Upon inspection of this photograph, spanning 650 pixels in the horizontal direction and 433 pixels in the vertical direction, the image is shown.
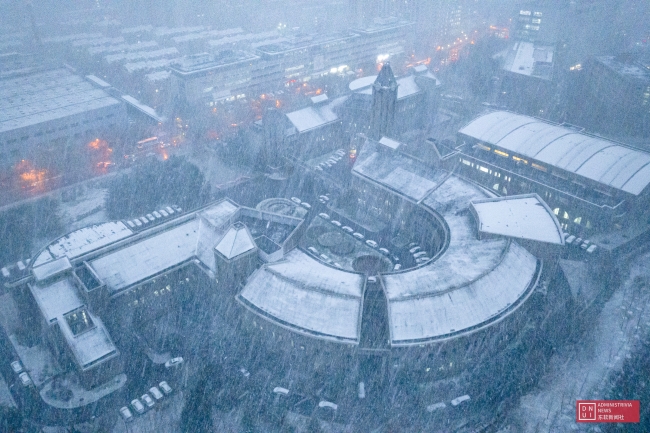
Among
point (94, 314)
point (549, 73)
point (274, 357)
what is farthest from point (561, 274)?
point (549, 73)

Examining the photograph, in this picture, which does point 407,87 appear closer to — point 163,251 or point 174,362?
point 163,251

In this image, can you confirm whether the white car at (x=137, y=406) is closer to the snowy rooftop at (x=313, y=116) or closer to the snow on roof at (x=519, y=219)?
the snow on roof at (x=519, y=219)

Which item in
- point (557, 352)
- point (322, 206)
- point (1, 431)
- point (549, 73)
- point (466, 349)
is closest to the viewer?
point (1, 431)

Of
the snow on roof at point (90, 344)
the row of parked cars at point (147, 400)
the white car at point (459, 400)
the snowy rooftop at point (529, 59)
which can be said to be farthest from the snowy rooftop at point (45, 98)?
the snowy rooftop at point (529, 59)

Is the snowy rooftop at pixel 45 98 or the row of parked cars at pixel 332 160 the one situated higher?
the snowy rooftop at pixel 45 98

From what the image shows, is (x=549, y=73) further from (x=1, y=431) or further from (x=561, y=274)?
(x=1, y=431)

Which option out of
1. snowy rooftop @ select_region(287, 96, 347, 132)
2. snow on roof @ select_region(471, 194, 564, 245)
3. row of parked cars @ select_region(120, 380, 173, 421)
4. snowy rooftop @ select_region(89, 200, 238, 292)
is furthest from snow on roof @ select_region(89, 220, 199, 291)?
snowy rooftop @ select_region(287, 96, 347, 132)
